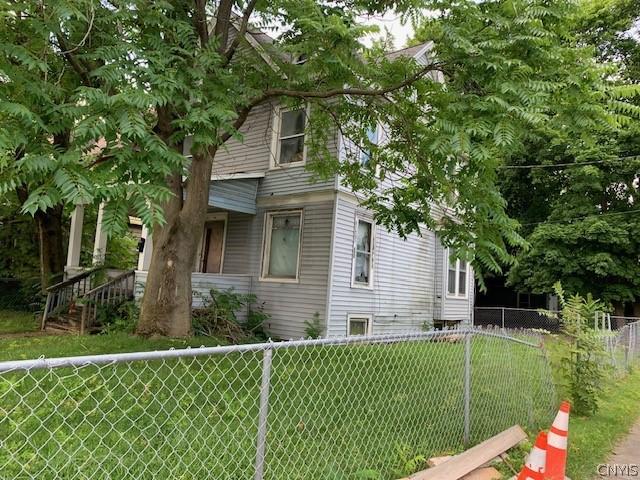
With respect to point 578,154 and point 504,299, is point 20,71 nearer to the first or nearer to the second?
point 578,154

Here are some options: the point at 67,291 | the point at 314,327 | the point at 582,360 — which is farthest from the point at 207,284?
the point at 582,360

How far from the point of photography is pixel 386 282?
473 inches

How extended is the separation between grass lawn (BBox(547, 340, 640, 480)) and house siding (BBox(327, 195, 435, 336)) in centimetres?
467

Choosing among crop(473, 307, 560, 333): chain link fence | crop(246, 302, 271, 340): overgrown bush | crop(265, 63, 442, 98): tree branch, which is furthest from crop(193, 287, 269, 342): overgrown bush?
crop(473, 307, 560, 333): chain link fence

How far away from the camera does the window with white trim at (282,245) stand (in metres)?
11.0

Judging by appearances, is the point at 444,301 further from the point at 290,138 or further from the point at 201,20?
the point at 201,20

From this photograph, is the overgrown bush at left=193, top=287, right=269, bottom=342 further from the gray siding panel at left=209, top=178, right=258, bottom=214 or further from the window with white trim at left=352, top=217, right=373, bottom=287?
the window with white trim at left=352, top=217, right=373, bottom=287

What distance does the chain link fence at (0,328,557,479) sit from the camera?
3.19m

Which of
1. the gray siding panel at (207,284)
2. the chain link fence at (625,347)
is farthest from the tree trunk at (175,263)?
the chain link fence at (625,347)

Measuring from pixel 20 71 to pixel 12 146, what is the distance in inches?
57.6

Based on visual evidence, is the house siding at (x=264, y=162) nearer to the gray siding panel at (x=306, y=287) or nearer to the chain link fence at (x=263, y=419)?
the gray siding panel at (x=306, y=287)

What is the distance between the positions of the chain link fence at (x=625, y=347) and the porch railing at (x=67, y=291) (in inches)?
437

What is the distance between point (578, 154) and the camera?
2061cm

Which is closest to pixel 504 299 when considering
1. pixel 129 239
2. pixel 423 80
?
pixel 129 239
